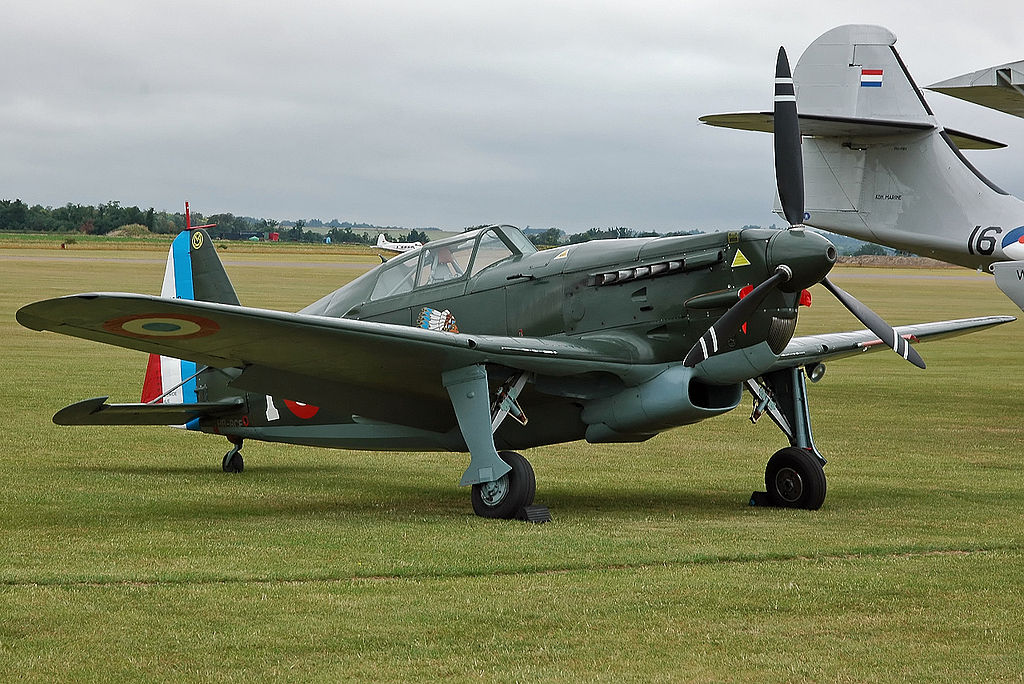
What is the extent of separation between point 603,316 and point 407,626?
4.06 metres

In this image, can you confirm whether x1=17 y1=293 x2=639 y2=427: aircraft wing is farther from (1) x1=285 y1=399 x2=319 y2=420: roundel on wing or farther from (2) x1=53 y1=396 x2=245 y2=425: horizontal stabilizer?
(2) x1=53 y1=396 x2=245 y2=425: horizontal stabilizer

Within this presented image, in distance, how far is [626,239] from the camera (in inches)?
374

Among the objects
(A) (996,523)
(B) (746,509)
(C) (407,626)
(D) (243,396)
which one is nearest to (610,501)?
(B) (746,509)

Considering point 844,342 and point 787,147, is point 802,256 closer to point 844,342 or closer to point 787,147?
point 787,147

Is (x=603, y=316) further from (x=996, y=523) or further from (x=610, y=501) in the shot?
(x=996, y=523)

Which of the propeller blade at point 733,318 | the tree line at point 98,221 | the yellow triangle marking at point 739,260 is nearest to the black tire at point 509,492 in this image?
the propeller blade at point 733,318

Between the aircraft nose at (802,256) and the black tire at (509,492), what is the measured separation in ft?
7.23

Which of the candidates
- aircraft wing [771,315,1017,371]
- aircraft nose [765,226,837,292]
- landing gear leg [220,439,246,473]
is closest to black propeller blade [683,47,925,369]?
aircraft nose [765,226,837,292]

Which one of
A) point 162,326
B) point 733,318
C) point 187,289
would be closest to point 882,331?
point 733,318

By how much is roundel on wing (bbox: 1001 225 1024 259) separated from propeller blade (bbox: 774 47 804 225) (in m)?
8.48

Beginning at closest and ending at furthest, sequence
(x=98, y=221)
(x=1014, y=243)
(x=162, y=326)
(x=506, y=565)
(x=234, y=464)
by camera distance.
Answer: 1. (x=506, y=565)
2. (x=162, y=326)
3. (x=234, y=464)
4. (x=1014, y=243)
5. (x=98, y=221)

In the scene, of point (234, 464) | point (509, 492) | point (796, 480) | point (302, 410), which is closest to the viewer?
point (509, 492)

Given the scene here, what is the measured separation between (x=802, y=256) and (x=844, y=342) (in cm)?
222

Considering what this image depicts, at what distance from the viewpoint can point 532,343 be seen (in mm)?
8641
